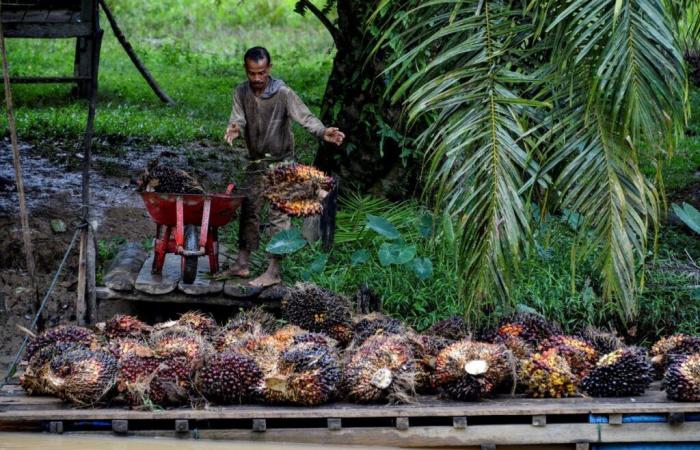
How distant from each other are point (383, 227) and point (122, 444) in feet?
9.44

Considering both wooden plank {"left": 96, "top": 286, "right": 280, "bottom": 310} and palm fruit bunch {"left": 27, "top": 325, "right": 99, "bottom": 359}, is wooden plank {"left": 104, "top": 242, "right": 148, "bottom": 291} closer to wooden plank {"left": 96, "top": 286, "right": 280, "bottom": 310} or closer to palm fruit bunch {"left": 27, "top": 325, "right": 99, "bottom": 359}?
wooden plank {"left": 96, "top": 286, "right": 280, "bottom": 310}

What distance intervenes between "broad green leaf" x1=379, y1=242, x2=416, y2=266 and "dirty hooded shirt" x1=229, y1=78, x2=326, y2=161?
96 cm

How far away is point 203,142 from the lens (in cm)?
1155

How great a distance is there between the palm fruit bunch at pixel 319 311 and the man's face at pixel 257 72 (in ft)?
4.84

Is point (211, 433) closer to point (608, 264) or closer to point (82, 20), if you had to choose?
point (608, 264)

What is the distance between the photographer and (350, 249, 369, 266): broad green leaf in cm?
803

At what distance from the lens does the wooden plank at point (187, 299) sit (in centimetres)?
752

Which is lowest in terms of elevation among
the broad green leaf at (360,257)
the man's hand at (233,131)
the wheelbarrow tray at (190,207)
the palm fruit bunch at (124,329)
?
the palm fruit bunch at (124,329)

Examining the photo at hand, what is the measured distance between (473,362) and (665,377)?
1.04 m

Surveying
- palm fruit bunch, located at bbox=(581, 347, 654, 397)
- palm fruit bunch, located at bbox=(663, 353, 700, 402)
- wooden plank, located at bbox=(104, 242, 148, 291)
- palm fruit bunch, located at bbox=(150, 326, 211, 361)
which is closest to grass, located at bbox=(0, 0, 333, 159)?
wooden plank, located at bbox=(104, 242, 148, 291)

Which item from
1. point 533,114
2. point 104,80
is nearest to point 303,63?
point 104,80

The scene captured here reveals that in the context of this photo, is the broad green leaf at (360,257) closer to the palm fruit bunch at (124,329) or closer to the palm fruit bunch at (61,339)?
the palm fruit bunch at (124,329)

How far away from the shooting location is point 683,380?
5.91m

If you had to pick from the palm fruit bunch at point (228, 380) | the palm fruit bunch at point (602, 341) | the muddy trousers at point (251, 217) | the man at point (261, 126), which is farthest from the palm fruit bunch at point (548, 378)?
the muddy trousers at point (251, 217)
